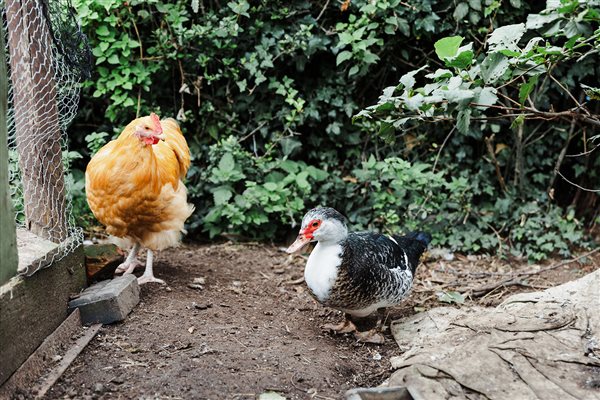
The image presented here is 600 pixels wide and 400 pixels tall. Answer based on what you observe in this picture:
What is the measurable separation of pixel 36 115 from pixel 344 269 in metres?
1.97

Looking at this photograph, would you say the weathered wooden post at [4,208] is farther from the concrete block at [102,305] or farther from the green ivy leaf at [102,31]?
the green ivy leaf at [102,31]

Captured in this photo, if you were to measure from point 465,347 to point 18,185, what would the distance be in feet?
9.02

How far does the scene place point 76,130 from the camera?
20.2 ft

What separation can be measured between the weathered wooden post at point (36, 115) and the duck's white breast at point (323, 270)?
1.49 metres

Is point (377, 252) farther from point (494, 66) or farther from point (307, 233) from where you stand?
point (494, 66)

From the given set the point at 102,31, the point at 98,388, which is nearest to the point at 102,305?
the point at 98,388

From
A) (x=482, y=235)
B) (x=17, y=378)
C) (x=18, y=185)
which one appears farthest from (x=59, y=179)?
(x=482, y=235)

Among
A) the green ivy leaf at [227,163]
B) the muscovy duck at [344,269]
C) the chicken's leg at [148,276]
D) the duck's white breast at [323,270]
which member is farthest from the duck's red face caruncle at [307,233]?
the green ivy leaf at [227,163]

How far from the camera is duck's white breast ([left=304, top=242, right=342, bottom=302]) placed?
12.3 feet

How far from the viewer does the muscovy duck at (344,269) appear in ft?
12.4

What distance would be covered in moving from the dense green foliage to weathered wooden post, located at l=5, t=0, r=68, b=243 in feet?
5.78

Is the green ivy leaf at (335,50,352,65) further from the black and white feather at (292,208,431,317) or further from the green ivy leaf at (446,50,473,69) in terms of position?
the green ivy leaf at (446,50,473,69)

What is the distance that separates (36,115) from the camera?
139 inches

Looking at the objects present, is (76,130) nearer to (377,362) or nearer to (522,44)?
(377,362)
